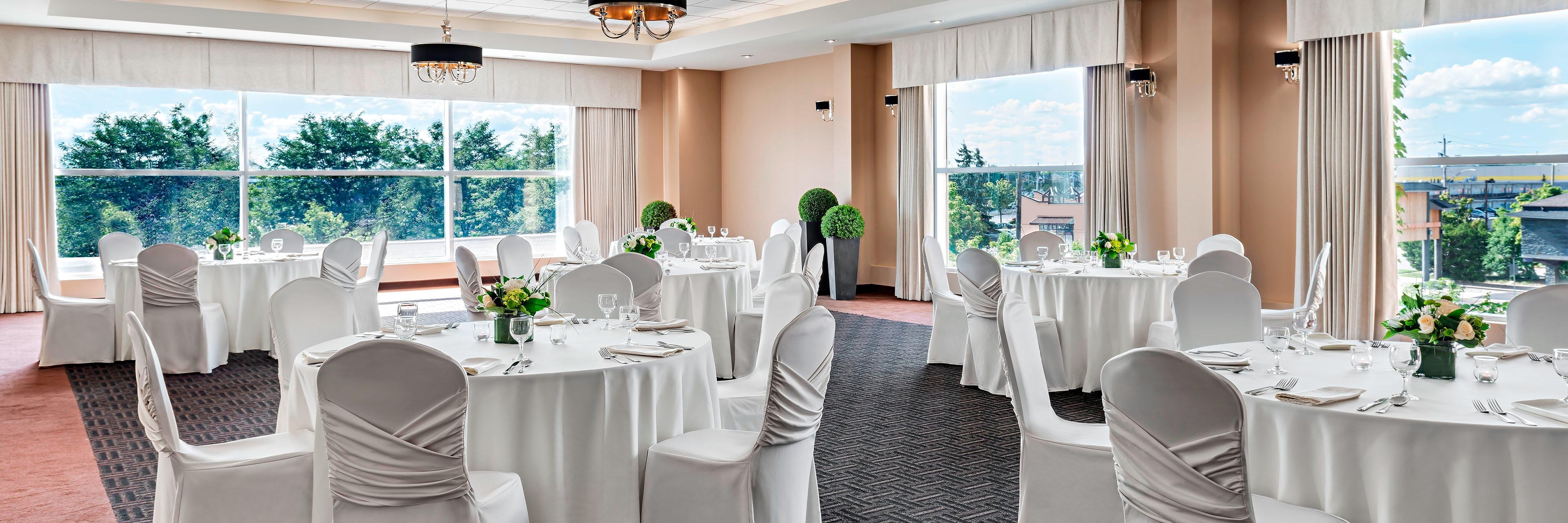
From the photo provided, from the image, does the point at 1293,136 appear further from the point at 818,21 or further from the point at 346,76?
the point at 346,76

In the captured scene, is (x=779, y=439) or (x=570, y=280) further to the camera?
(x=570, y=280)

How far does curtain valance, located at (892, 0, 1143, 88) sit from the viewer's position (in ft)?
28.2

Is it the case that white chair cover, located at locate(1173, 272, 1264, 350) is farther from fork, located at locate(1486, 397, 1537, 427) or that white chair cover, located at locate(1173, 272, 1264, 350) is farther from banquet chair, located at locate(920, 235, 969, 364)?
banquet chair, located at locate(920, 235, 969, 364)

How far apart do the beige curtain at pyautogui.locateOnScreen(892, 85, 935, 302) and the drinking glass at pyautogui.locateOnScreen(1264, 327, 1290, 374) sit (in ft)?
24.7

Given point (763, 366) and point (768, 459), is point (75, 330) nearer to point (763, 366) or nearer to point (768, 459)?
point (763, 366)

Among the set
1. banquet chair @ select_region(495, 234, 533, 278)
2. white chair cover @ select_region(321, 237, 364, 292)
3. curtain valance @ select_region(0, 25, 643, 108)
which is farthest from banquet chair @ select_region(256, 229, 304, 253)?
curtain valance @ select_region(0, 25, 643, 108)

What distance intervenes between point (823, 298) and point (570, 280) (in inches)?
250

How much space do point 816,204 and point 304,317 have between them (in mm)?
7566

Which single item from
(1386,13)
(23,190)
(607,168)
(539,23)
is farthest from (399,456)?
(607,168)

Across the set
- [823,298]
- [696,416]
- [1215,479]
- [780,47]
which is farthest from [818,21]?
[1215,479]

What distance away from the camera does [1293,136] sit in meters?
7.86

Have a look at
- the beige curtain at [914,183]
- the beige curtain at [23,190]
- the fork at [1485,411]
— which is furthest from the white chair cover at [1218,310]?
the beige curtain at [23,190]

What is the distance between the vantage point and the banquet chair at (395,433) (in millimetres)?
2533

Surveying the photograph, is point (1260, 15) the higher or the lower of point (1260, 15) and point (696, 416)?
the higher
